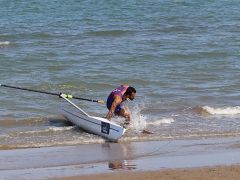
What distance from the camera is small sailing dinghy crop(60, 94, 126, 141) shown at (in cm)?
Answer: 1308

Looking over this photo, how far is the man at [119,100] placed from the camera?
14.0 m

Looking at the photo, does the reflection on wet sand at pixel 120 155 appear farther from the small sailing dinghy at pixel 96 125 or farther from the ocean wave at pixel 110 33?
the ocean wave at pixel 110 33

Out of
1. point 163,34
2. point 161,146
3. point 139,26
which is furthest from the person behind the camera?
point 139,26

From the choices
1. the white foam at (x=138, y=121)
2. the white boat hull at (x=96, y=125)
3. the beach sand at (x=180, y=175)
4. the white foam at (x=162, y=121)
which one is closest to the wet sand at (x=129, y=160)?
the beach sand at (x=180, y=175)

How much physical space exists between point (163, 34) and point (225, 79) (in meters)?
8.61

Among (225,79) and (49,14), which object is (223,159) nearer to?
(225,79)

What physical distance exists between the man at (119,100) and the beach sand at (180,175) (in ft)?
13.8

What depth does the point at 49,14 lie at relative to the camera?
3419 cm

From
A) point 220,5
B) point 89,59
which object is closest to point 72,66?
point 89,59

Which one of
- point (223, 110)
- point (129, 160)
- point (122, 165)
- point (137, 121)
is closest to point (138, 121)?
point (137, 121)

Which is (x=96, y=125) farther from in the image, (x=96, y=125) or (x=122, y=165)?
(x=122, y=165)

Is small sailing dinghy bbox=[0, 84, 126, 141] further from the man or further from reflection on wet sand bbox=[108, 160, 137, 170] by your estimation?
reflection on wet sand bbox=[108, 160, 137, 170]

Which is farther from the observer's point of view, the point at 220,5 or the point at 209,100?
the point at 220,5

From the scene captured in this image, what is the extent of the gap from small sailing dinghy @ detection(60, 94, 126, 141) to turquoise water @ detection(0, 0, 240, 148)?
26 centimetres
